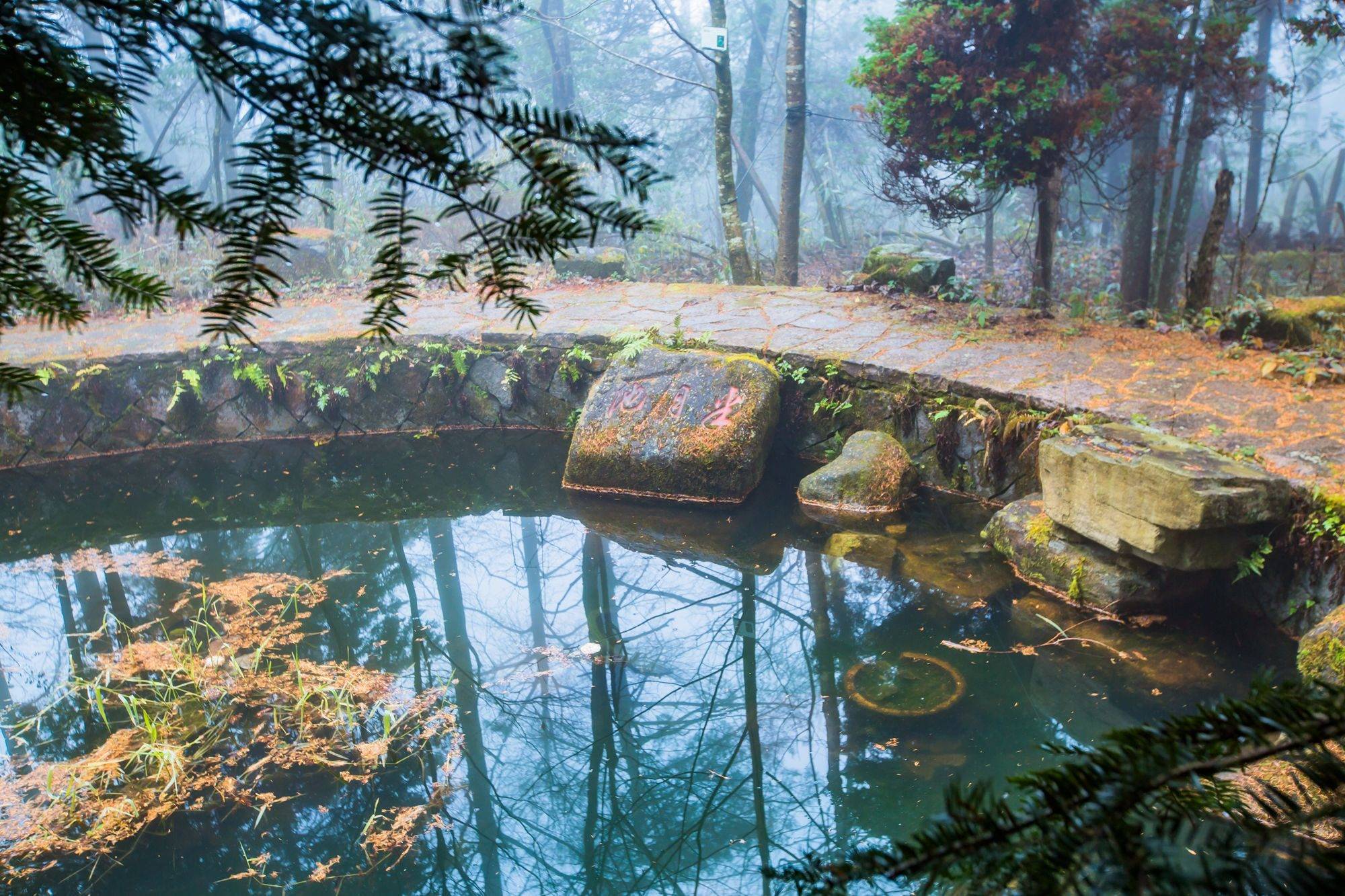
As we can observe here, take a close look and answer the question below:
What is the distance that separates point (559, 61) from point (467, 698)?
46.3 ft

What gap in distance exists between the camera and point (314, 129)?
0.88m

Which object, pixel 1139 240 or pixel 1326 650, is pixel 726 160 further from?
pixel 1326 650

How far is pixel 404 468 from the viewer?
7156 millimetres

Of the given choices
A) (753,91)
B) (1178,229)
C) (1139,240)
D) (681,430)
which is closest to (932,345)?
(681,430)

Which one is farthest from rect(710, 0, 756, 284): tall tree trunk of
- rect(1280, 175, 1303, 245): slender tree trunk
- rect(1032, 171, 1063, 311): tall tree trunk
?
rect(1280, 175, 1303, 245): slender tree trunk

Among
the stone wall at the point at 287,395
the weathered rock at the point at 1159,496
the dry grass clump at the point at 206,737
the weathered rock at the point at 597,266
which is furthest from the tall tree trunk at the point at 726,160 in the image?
the dry grass clump at the point at 206,737

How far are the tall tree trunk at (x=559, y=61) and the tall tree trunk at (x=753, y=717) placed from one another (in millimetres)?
12493

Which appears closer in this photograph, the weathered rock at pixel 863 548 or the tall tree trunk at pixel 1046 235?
the weathered rock at pixel 863 548

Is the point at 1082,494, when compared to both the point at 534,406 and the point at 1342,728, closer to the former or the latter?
the point at 1342,728

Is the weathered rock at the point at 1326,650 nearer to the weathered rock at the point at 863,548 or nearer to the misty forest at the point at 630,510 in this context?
the misty forest at the point at 630,510

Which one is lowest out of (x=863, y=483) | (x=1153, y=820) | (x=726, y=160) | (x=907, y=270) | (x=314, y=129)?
(x=863, y=483)

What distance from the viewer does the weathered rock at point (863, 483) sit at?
563cm

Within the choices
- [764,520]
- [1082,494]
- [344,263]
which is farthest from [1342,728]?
[344,263]

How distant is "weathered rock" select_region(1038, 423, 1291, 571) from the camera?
3869 millimetres
